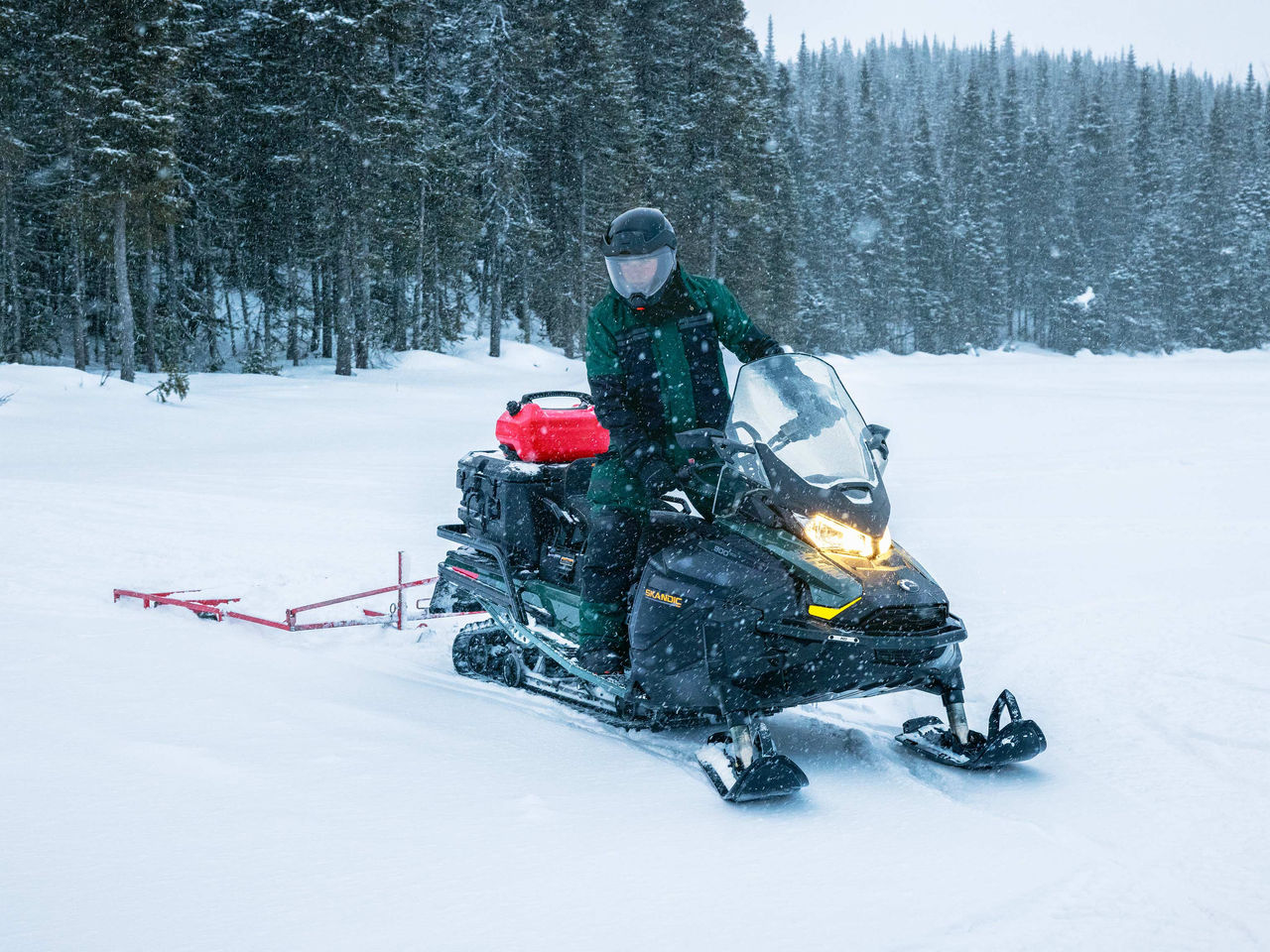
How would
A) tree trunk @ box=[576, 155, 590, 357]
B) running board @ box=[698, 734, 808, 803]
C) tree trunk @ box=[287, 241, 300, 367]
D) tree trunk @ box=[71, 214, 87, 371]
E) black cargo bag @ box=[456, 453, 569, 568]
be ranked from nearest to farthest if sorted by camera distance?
running board @ box=[698, 734, 808, 803], black cargo bag @ box=[456, 453, 569, 568], tree trunk @ box=[71, 214, 87, 371], tree trunk @ box=[287, 241, 300, 367], tree trunk @ box=[576, 155, 590, 357]

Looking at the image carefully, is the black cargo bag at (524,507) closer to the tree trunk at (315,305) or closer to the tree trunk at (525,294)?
the tree trunk at (525,294)

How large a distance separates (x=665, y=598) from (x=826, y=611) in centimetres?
65

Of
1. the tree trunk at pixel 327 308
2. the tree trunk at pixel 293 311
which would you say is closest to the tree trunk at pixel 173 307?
the tree trunk at pixel 293 311

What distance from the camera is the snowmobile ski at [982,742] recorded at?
11.5 feet

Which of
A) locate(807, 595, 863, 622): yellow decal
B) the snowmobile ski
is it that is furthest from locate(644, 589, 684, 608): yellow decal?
the snowmobile ski

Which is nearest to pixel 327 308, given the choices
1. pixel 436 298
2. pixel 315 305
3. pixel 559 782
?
pixel 315 305

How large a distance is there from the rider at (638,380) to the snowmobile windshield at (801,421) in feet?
0.63

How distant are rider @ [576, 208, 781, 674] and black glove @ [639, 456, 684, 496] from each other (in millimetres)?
13

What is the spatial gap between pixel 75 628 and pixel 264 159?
2356 centimetres

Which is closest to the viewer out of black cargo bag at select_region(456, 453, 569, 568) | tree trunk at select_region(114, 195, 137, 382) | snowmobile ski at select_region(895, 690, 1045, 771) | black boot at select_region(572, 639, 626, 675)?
snowmobile ski at select_region(895, 690, 1045, 771)

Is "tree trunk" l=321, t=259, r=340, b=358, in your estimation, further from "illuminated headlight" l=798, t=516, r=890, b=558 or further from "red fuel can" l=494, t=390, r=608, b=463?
"illuminated headlight" l=798, t=516, r=890, b=558

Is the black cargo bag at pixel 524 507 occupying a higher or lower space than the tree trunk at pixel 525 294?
lower

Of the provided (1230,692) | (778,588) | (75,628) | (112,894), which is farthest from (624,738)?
(75,628)

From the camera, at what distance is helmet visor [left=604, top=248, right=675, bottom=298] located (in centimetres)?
391
